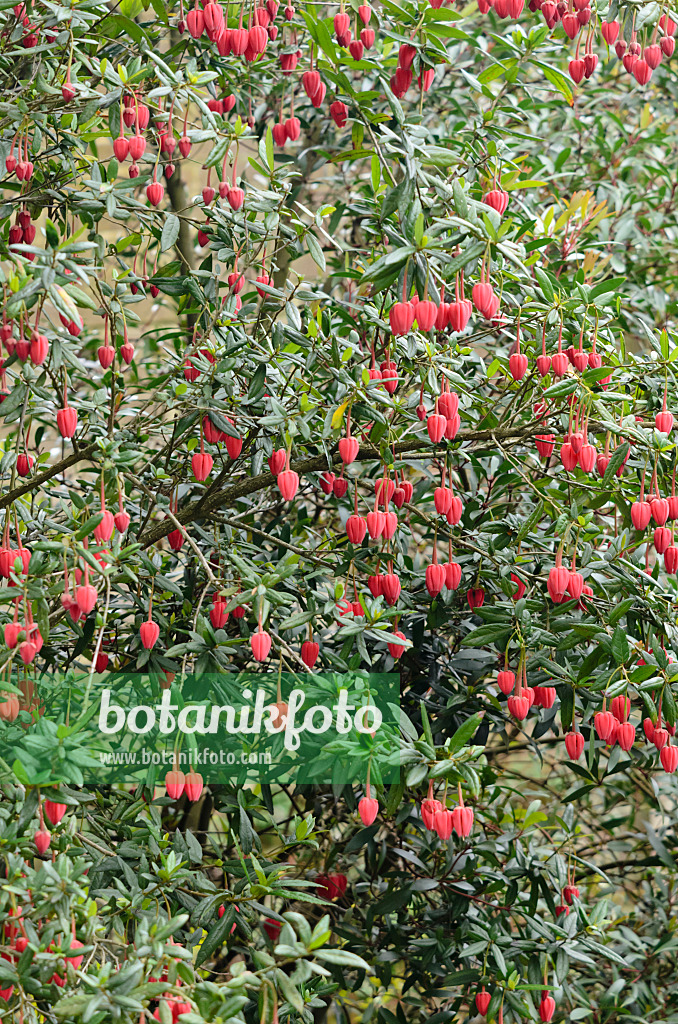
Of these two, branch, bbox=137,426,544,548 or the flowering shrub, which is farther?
branch, bbox=137,426,544,548

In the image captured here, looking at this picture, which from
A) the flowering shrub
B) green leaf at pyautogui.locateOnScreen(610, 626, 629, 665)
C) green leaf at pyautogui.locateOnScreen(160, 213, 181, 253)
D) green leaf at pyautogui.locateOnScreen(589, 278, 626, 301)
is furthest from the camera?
green leaf at pyautogui.locateOnScreen(589, 278, 626, 301)

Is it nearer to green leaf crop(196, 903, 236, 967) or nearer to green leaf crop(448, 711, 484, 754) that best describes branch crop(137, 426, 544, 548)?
green leaf crop(448, 711, 484, 754)

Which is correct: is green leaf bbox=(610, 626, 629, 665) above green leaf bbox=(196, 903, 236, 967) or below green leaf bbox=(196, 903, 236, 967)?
above

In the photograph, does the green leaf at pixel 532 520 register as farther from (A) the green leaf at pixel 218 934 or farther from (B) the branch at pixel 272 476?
(A) the green leaf at pixel 218 934

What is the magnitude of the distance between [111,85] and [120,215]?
287 mm

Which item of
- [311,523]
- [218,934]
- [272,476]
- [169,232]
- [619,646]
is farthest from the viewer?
[311,523]

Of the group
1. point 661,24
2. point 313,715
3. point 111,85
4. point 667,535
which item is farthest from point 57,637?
point 661,24

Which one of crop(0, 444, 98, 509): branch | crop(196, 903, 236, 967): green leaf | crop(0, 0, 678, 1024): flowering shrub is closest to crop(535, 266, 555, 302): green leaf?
crop(0, 0, 678, 1024): flowering shrub

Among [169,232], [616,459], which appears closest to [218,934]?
[616,459]

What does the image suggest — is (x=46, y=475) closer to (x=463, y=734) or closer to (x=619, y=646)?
(x=463, y=734)

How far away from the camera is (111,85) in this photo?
5.74 feet

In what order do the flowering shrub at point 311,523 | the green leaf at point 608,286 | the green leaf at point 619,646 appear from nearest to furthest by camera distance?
the flowering shrub at point 311,523 → the green leaf at point 619,646 → the green leaf at point 608,286

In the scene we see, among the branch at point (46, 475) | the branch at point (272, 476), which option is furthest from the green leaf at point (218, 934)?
the branch at point (46, 475)

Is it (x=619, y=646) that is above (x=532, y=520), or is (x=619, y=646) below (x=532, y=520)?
below
